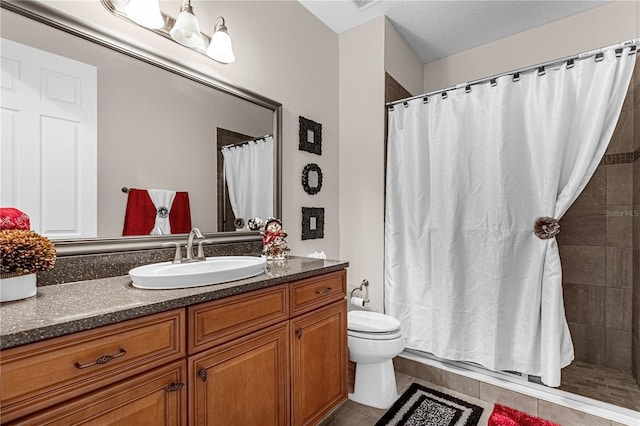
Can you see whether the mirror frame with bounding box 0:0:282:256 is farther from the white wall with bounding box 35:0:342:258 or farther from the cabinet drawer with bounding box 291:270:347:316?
the cabinet drawer with bounding box 291:270:347:316

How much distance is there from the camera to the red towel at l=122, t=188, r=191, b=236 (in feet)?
4.48

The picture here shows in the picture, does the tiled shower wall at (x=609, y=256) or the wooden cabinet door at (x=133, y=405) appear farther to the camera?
the tiled shower wall at (x=609, y=256)

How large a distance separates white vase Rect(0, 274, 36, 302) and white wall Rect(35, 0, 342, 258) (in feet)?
3.24

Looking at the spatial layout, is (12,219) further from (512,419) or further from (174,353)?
(512,419)

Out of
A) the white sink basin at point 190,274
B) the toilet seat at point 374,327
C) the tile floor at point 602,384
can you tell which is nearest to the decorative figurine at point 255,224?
the white sink basin at point 190,274

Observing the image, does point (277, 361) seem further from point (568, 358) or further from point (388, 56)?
point (388, 56)

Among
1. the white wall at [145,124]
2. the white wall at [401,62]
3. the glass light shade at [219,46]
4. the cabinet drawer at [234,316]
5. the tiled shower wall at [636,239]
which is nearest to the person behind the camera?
the cabinet drawer at [234,316]

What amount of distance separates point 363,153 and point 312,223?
699 millimetres

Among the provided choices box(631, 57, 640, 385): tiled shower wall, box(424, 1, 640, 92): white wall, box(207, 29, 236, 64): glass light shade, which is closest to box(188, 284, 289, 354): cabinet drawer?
box(207, 29, 236, 64): glass light shade

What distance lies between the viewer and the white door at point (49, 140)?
1061 mm

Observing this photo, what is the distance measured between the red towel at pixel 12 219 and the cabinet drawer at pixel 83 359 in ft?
1.46

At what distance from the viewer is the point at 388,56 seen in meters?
2.45

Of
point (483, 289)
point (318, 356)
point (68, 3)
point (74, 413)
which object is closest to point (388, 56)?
point (483, 289)

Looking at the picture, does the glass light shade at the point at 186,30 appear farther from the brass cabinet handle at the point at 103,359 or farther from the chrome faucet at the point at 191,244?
the brass cabinet handle at the point at 103,359
